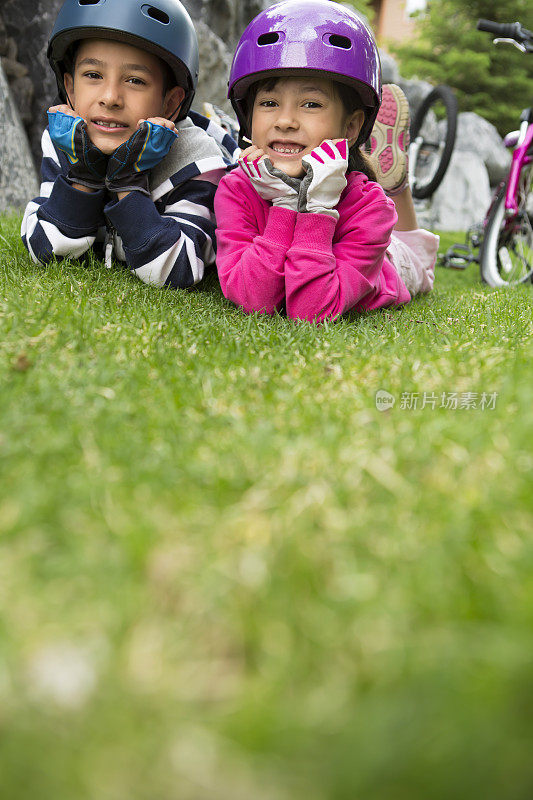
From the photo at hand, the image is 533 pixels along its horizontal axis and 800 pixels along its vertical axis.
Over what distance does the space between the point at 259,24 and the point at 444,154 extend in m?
3.95

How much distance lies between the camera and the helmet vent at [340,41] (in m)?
2.82

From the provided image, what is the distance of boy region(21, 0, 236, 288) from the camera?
2.88m

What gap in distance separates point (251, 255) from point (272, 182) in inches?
12.8

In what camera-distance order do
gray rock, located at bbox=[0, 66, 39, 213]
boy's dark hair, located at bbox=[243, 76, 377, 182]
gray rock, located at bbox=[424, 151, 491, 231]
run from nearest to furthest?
boy's dark hair, located at bbox=[243, 76, 377, 182]
gray rock, located at bbox=[0, 66, 39, 213]
gray rock, located at bbox=[424, 151, 491, 231]

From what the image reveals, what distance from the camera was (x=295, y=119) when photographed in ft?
9.26

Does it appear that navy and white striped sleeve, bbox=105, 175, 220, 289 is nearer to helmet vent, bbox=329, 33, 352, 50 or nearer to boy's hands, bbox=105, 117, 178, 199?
boy's hands, bbox=105, 117, 178, 199

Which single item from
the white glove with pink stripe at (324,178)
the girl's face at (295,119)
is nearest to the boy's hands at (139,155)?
the girl's face at (295,119)

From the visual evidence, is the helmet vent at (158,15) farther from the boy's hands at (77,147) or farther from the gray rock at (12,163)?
the gray rock at (12,163)

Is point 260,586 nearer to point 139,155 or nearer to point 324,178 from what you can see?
point 324,178

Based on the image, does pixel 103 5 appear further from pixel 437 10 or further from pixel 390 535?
pixel 437 10

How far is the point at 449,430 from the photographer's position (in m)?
1.36

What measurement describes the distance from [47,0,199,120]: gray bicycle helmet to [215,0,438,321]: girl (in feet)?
1.03

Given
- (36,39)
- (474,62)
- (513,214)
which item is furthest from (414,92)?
(513,214)

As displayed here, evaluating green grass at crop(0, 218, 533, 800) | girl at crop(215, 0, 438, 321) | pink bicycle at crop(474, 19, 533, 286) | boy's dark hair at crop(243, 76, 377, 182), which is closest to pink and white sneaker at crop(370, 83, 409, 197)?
boy's dark hair at crop(243, 76, 377, 182)
